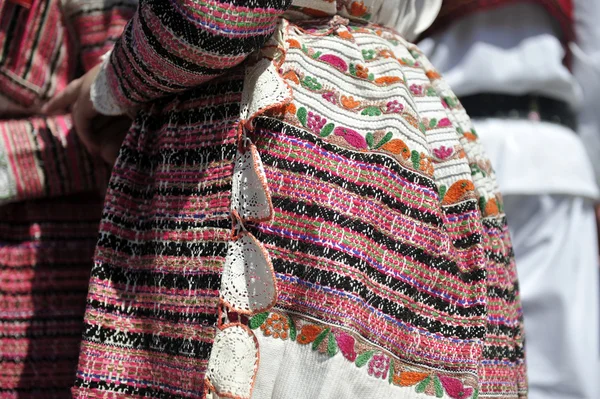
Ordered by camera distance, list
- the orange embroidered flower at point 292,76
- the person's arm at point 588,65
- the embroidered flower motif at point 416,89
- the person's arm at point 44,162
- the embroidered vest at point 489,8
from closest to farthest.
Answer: the orange embroidered flower at point 292,76 < the embroidered flower motif at point 416,89 < the person's arm at point 44,162 < the embroidered vest at point 489,8 < the person's arm at point 588,65

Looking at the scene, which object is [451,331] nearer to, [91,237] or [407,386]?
[407,386]

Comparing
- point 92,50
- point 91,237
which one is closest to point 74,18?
point 92,50

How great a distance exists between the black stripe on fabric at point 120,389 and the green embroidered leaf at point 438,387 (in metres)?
0.31

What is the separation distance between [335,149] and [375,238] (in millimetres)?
118

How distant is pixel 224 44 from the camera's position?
71cm

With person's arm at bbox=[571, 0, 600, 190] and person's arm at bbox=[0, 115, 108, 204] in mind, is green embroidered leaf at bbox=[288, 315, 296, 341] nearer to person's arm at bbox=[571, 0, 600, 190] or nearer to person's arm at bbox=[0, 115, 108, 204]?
person's arm at bbox=[0, 115, 108, 204]

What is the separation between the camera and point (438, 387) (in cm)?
77

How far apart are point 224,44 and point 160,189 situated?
225 mm

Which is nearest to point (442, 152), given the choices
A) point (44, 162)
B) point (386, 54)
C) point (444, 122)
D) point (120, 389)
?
point (444, 122)

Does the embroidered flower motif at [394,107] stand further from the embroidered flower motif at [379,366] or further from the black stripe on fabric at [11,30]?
the black stripe on fabric at [11,30]

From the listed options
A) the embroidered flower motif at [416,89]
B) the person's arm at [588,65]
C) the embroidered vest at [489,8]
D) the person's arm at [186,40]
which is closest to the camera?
the person's arm at [186,40]

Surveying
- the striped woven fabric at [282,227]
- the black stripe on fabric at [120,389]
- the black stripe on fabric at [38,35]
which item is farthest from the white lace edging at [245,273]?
the black stripe on fabric at [38,35]

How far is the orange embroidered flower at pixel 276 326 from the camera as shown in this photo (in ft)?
2.41

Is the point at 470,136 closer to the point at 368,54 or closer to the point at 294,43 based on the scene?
the point at 368,54
